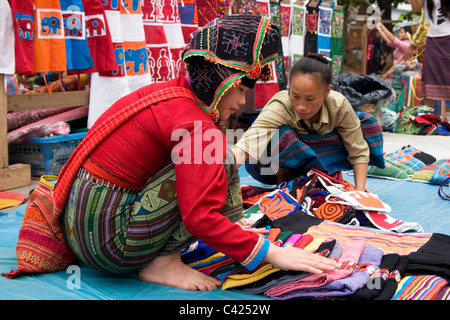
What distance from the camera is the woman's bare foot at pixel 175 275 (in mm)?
1782

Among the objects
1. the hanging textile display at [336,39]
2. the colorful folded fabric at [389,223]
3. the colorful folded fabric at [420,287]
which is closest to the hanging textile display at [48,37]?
the colorful folded fabric at [389,223]

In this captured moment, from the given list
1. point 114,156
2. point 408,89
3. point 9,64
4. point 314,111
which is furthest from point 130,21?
point 408,89

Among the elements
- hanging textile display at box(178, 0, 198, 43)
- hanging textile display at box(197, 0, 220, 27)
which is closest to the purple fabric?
hanging textile display at box(178, 0, 198, 43)

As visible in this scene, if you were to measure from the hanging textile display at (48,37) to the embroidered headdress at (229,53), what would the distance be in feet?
6.48

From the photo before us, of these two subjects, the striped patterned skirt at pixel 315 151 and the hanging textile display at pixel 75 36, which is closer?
the striped patterned skirt at pixel 315 151

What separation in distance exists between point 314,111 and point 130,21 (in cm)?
181

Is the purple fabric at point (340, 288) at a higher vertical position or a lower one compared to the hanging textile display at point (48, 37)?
lower

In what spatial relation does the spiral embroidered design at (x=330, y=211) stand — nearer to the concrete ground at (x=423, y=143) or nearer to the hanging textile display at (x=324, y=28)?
the concrete ground at (x=423, y=143)

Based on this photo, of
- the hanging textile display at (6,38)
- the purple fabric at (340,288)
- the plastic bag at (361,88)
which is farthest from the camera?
the plastic bag at (361,88)

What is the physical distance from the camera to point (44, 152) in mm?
3645

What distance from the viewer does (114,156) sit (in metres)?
1.67

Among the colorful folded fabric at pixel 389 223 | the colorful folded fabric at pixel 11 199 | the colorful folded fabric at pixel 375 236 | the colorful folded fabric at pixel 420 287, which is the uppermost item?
the colorful folded fabric at pixel 420 287
